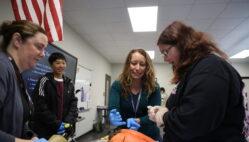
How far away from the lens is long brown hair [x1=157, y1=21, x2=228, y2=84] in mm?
764

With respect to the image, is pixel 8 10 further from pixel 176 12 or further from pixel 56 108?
pixel 176 12

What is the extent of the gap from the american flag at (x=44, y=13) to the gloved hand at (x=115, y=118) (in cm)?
116

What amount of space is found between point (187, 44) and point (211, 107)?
335 mm

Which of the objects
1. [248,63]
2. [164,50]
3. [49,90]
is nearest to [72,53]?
[49,90]

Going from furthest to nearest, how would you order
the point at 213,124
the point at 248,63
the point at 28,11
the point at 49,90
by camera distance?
the point at 248,63, the point at 49,90, the point at 28,11, the point at 213,124

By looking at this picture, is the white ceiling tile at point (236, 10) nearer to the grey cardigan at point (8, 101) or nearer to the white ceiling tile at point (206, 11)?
the white ceiling tile at point (206, 11)

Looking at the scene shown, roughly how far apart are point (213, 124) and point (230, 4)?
9.92 feet

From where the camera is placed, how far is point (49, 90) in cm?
195

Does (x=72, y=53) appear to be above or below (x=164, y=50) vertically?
above

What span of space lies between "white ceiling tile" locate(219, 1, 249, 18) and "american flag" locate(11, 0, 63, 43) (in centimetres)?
280

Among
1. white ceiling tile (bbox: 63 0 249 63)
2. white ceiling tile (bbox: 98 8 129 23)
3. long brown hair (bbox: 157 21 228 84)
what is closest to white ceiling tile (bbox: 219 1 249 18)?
white ceiling tile (bbox: 63 0 249 63)

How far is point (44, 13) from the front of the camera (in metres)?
1.85

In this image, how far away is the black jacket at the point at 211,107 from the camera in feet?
1.91

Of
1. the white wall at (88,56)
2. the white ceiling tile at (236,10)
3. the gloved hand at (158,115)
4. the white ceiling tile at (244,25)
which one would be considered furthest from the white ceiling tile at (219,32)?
the gloved hand at (158,115)
